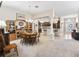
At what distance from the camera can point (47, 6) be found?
2717 mm

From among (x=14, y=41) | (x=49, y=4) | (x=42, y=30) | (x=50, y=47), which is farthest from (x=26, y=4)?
(x=50, y=47)

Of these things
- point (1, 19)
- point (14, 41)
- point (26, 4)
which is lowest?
point (14, 41)

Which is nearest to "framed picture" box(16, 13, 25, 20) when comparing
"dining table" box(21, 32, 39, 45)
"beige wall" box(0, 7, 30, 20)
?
"beige wall" box(0, 7, 30, 20)

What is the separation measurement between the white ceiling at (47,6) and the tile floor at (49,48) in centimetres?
76

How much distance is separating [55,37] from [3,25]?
4.82 ft

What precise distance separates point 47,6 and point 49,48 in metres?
1.17

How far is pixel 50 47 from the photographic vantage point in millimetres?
2727

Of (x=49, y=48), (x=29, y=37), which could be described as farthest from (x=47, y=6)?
(x=49, y=48)

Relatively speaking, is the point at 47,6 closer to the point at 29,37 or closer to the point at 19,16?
the point at 19,16

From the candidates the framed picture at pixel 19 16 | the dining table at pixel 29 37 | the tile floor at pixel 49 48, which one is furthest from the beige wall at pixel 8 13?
the tile floor at pixel 49 48

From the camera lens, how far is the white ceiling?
8.68ft

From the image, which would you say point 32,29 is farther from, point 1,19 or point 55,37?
point 1,19

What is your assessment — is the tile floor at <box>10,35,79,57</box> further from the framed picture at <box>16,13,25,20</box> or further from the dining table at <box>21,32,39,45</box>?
the framed picture at <box>16,13,25,20</box>

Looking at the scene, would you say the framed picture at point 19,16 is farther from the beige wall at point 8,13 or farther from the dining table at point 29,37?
the dining table at point 29,37
